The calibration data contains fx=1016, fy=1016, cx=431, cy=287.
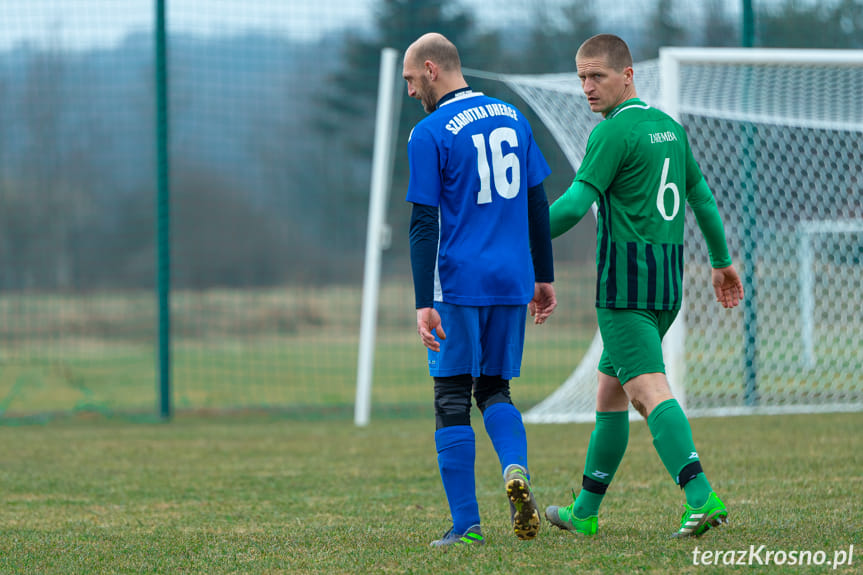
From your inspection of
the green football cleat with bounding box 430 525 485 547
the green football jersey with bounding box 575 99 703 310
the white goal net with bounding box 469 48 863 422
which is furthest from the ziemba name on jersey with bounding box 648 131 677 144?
the white goal net with bounding box 469 48 863 422

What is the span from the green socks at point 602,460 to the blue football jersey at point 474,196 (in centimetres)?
54

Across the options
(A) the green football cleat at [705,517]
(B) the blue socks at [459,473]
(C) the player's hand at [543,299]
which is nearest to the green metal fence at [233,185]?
(C) the player's hand at [543,299]

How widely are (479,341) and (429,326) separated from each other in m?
0.21

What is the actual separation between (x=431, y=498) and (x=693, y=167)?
1903 millimetres

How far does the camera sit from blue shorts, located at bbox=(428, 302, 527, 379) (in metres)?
3.34

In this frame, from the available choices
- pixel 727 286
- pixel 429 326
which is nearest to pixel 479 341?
pixel 429 326

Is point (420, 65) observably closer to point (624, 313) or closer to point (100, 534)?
point (624, 313)

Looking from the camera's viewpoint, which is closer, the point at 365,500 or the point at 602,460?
the point at 602,460

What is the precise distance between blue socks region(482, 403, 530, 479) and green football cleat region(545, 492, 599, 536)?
38 centimetres

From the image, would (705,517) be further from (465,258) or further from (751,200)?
(751,200)

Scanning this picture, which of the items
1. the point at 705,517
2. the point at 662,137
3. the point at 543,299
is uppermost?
the point at 662,137

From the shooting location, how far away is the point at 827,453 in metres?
5.45

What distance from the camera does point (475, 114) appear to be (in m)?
3.40

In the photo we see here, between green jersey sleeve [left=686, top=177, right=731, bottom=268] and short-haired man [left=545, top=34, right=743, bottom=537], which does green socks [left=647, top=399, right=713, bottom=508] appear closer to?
short-haired man [left=545, top=34, right=743, bottom=537]
